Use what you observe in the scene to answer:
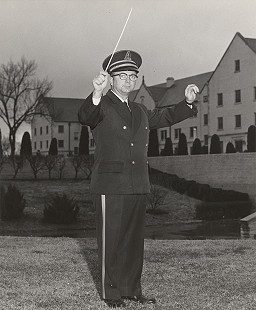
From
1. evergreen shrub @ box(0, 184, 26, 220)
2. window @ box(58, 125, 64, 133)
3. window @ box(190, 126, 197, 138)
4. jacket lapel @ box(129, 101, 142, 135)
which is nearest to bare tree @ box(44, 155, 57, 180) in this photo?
evergreen shrub @ box(0, 184, 26, 220)

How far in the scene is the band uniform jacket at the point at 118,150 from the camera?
4684 mm

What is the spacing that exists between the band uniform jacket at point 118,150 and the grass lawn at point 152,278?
977 mm

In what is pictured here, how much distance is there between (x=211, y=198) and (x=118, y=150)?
92.9ft

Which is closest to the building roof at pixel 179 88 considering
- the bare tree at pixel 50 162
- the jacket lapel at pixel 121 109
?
the bare tree at pixel 50 162

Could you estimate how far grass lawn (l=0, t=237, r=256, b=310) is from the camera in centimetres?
490

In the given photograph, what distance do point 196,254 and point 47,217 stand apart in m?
16.6

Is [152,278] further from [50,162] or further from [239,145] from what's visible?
[239,145]

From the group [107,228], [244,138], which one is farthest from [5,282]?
[244,138]

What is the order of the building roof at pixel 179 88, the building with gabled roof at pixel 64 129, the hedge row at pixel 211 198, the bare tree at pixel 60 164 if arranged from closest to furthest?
the hedge row at pixel 211 198, the bare tree at pixel 60 164, the building roof at pixel 179 88, the building with gabled roof at pixel 64 129

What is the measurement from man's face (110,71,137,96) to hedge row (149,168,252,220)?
24.3 meters

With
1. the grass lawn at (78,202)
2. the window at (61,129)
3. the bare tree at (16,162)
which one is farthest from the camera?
the window at (61,129)

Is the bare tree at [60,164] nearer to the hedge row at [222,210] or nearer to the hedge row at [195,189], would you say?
the hedge row at [195,189]

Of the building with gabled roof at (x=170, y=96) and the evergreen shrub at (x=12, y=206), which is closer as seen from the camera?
the evergreen shrub at (x=12, y=206)

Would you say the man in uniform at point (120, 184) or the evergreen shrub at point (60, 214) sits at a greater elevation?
the man in uniform at point (120, 184)
